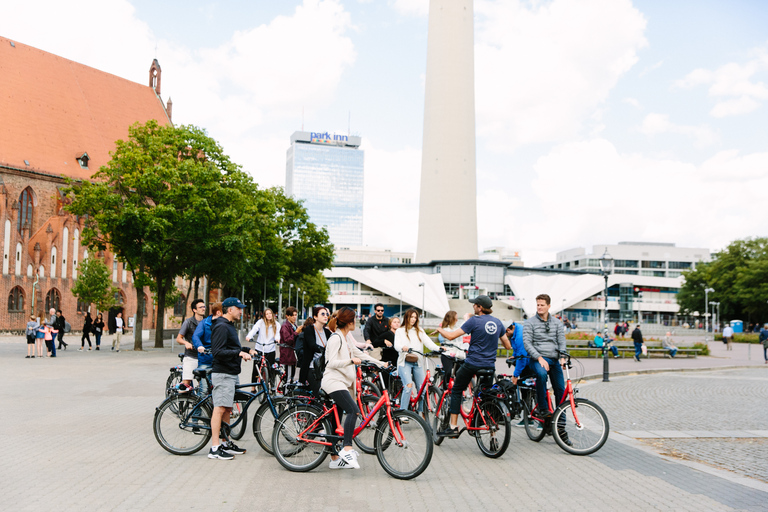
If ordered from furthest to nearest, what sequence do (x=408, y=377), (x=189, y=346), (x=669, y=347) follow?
1. (x=669, y=347)
2. (x=189, y=346)
3. (x=408, y=377)

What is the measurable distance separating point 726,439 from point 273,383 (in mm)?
7356

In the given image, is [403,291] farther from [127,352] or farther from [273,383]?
[273,383]

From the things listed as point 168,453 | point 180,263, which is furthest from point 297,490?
point 180,263

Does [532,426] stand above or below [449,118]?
below

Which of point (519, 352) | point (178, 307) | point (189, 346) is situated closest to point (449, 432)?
point (519, 352)

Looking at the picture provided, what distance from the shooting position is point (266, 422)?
316 inches

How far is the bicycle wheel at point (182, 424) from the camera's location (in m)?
8.25

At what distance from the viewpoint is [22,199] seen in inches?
1887

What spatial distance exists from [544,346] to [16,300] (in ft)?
151

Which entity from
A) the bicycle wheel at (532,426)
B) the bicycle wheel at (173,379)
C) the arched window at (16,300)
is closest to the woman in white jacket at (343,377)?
the bicycle wheel at (532,426)

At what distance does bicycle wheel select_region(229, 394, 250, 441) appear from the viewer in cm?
839

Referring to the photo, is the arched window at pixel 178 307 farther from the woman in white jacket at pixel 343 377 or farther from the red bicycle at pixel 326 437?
the woman in white jacket at pixel 343 377

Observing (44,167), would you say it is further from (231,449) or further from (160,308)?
(231,449)

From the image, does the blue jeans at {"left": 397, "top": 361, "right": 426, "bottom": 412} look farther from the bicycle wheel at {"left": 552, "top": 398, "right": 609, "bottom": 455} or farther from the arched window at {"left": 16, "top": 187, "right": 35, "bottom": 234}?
the arched window at {"left": 16, "top": 187, "right": 35, "bottom": 234}
